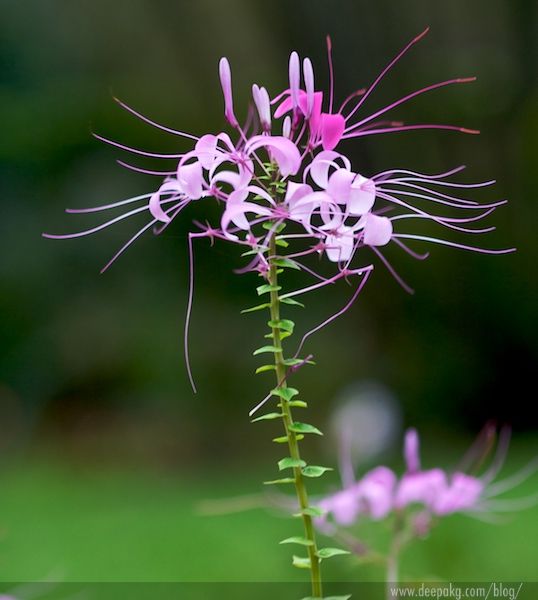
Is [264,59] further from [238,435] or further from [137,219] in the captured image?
[238,435]

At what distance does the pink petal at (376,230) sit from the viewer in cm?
25

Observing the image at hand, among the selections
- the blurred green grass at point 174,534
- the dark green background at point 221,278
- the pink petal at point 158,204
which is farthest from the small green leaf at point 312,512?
the dark green background at point 221,278

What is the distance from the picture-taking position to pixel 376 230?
0.82 feet

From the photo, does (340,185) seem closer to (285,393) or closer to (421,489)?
(285,393)

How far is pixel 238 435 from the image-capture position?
236 centimetres

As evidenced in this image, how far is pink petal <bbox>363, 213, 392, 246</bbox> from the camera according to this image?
0.25 meters

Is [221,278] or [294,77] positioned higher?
[221,278]

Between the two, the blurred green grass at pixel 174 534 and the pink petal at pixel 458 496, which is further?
the blurred green grass at pixel 174 534

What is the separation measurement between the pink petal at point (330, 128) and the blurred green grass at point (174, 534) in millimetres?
719

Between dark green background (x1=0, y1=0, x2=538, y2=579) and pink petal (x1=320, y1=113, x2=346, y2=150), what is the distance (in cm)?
188

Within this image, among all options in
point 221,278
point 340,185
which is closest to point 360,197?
point 340,185

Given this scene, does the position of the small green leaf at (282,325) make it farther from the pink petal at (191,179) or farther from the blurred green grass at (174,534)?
the blurred green grass at (174,534)

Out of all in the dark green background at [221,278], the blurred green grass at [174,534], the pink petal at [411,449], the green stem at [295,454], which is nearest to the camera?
the green stem at [295,454]

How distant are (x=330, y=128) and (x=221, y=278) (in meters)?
2.01
